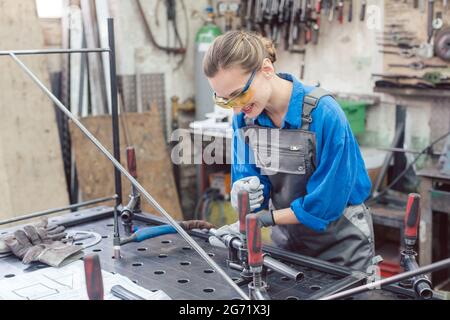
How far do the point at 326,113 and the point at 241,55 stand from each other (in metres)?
0.34

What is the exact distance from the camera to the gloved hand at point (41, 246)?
173 centimetres

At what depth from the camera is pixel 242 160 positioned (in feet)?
6.84

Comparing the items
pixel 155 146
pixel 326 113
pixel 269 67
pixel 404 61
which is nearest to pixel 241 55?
pixel 269 67

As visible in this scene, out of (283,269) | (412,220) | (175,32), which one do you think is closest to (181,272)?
(283,269)

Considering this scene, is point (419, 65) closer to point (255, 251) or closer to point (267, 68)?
point (267, 68)

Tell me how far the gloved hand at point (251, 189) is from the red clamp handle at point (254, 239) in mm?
613

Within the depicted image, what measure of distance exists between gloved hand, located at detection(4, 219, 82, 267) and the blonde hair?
27.3 inches

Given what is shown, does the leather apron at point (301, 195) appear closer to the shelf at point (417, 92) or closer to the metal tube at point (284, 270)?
the metal tube at point (284, 270)

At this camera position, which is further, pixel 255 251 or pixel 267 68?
pixel 267 68

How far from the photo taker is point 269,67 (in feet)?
6.06

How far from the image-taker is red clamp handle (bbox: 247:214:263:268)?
1268 millimetres

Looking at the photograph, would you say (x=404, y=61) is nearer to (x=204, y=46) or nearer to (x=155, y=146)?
(x=204, y=46)

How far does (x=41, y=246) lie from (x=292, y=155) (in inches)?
33.9
